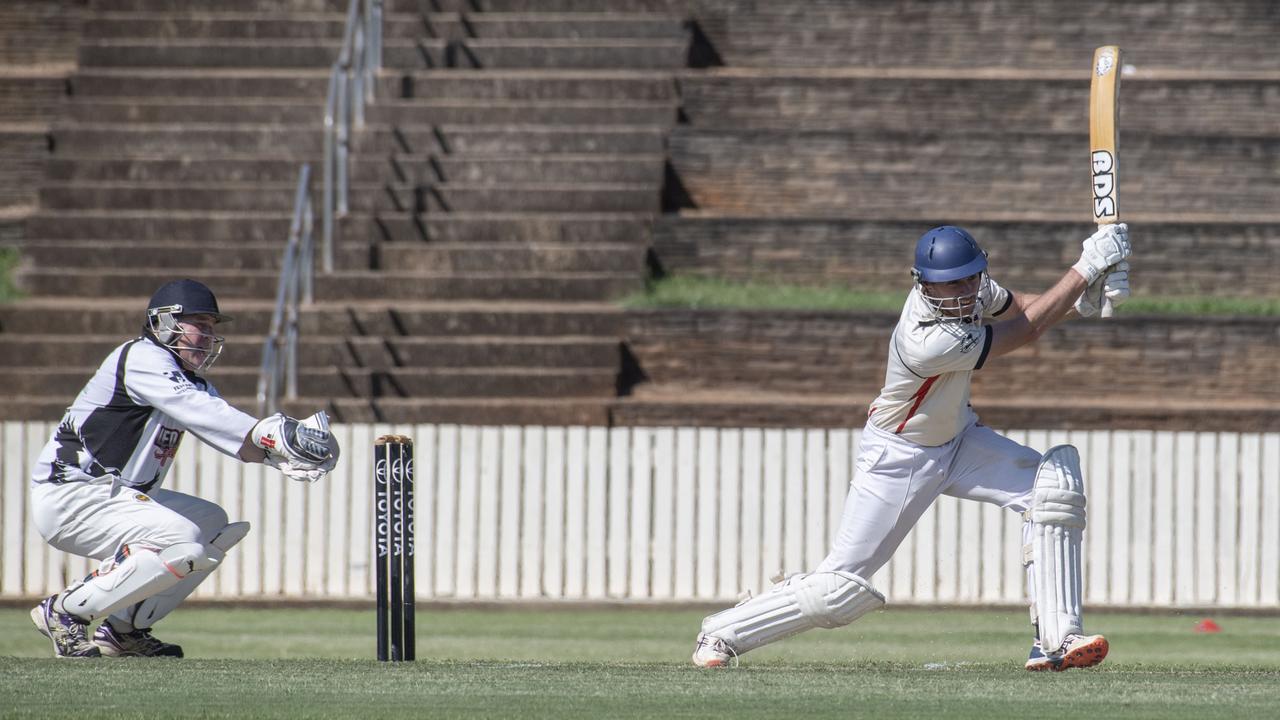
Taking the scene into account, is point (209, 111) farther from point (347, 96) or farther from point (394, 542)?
point (394, 542)

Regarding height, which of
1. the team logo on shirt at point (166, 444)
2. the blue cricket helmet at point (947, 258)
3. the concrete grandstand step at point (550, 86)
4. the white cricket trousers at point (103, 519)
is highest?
the concrete grandstand step at point (550, 86)

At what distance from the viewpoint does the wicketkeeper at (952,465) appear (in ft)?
22.3

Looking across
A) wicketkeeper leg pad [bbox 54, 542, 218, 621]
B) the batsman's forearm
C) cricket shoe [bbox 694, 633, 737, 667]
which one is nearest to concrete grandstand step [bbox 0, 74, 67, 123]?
wicketkeeper leg pad [bbox 54, 542, 218, 621]

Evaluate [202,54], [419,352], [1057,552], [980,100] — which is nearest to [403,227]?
[419,352]

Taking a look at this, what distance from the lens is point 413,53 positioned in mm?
17344

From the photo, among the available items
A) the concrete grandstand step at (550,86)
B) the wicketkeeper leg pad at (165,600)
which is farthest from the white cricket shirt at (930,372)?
the concrete grandstand step at (550,86)

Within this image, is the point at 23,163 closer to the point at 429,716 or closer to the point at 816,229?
the point at 816,229

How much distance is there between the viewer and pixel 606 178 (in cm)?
1612

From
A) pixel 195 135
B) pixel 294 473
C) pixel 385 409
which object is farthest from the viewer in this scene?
pixel 195 135

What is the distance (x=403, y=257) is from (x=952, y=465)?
29.9ft

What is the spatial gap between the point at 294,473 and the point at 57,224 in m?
9.94

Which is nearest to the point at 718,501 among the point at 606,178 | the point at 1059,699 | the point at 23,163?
the point at 606,178

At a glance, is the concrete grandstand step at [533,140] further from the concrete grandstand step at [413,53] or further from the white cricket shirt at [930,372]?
the white cricket shirt at [930,372]

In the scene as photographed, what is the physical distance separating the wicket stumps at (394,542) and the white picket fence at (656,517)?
4.88 m
